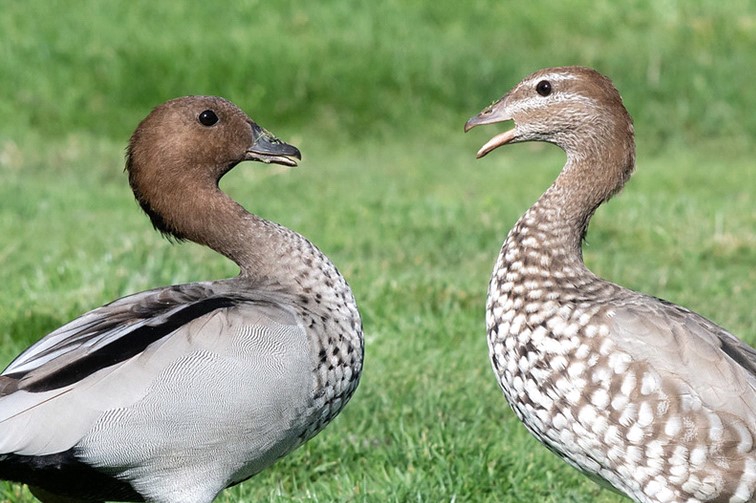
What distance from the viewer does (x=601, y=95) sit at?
4.82 m

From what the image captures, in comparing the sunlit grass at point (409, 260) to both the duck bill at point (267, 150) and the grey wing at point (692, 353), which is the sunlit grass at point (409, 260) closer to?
the grey wing at point (692, 353)

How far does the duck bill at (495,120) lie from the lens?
4906 millimetres

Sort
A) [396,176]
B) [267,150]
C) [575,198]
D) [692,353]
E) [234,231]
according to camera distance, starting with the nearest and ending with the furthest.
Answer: [692,353]
[575,198]
[234,231]
[267,150]
[396,176]

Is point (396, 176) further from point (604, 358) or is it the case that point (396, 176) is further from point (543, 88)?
point (604, 358)

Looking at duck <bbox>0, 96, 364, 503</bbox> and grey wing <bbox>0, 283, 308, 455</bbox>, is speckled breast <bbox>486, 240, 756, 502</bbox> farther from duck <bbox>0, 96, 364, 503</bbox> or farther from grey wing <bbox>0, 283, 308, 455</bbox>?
grey wing <bbox>0, 283, 308, 455</bbox>

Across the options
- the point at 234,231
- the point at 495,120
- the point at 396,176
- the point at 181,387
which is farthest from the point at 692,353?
the point at 396,176

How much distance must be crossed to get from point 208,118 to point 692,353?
2049mm

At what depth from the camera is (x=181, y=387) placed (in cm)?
414

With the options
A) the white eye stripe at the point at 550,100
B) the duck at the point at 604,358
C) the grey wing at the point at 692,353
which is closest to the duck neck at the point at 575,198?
the duck at the point at 604,358

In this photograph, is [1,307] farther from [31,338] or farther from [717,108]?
[717,108]

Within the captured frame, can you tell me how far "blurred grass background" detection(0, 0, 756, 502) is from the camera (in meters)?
5.56

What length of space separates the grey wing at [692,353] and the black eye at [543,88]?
922 millimetres

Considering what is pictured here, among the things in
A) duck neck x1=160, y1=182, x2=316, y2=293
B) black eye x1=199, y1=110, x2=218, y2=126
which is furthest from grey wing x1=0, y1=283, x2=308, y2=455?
black eye x1=199, y1=110, x2=218, y2=126

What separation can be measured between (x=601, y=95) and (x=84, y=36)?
31.1 ft
